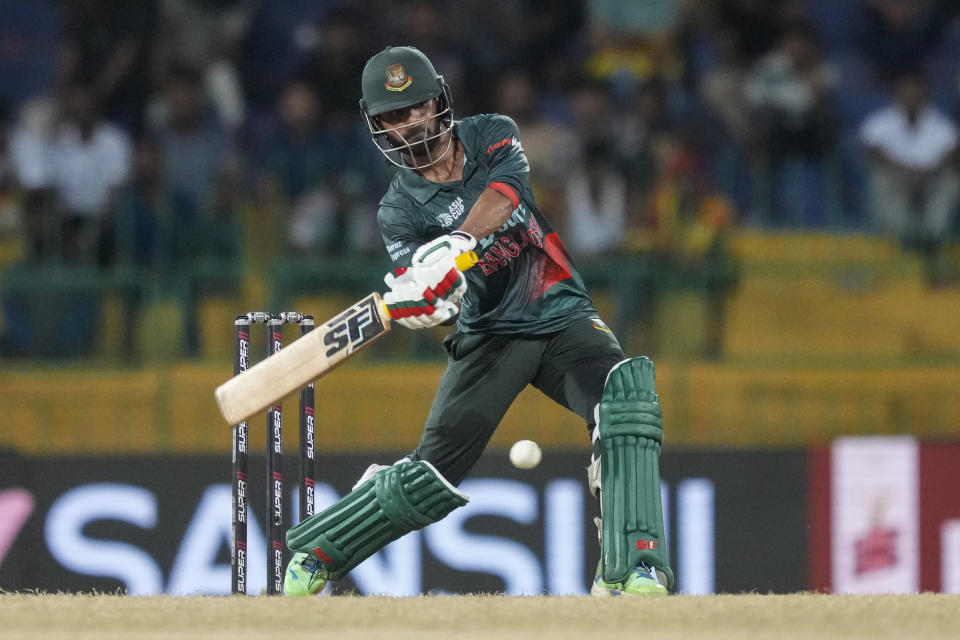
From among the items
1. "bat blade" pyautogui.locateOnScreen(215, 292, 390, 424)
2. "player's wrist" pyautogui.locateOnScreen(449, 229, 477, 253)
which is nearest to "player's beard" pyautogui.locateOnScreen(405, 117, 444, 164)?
"player's wrist" pyautogui.locateOnScreen(449, 229, 477, 253)

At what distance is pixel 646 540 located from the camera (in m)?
4.25

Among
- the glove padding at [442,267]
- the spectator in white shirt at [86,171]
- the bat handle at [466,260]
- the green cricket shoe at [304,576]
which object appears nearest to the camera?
the glove padding at [442,267]

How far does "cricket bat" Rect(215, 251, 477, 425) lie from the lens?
425cm

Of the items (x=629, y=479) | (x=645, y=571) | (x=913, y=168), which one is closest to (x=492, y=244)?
(x=629, y=479)

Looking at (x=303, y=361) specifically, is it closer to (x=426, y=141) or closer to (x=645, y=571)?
(x=426, y=141)

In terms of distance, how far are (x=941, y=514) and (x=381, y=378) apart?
2.68 m

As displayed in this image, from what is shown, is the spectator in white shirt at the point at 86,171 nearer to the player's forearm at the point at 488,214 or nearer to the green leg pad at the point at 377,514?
the green leg pad at the point at 377,514

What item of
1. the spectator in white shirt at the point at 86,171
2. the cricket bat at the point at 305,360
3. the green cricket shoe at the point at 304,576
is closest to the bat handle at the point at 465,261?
the cricket bat at the point at 305,360

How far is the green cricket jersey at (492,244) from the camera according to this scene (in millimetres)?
4559

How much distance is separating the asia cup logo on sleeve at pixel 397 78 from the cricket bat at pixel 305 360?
0.56m

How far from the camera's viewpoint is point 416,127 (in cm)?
443

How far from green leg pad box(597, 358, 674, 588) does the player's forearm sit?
0.57 metres

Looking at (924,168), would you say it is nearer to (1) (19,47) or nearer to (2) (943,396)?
(2) (943,396)

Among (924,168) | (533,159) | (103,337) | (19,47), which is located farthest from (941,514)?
(19,47)
